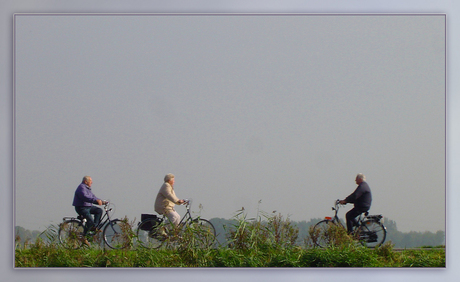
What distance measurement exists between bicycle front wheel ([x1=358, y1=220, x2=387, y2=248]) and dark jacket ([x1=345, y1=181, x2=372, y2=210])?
9.6 inches

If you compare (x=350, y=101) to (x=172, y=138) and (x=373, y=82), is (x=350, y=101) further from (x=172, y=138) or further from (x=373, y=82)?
(x=172, y=138)

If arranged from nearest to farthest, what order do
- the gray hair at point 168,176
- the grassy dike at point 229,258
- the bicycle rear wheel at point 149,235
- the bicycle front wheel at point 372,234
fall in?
1. the grassy dike at point 229,258
2. the bicycle rear wheel at point 149,235
3. the bicycle front wheel at point 372,234
4. the gray hair at point 168,176

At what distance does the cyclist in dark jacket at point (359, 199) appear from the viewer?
941 centimetres

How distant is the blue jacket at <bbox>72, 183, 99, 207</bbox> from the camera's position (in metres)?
9.43

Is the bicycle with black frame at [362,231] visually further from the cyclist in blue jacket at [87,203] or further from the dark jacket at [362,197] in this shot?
the cyclist in blue jacket at [87,203]

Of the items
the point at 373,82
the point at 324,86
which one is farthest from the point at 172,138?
the point at 373,82

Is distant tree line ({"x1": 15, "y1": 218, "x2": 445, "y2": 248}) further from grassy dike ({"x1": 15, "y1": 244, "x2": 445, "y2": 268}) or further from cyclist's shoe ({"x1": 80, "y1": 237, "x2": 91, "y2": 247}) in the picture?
cyclist's shoe ({"x1": 80, "y1": 237, "x2": 91, "y2": 247})

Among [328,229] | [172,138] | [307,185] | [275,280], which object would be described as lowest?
[275,280]

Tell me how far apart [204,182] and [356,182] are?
2.16 meters

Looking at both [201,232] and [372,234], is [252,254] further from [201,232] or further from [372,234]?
[372,234]

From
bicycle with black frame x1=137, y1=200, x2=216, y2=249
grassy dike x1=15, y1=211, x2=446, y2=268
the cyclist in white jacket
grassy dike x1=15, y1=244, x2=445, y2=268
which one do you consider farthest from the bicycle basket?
the cyclist in white jacket

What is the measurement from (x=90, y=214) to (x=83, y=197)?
265mm

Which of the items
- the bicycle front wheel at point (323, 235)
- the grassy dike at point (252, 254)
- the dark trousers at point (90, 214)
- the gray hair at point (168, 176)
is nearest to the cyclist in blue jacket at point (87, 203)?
the dark trousers at point (90, 214)

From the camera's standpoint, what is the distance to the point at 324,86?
9500 millimetres
